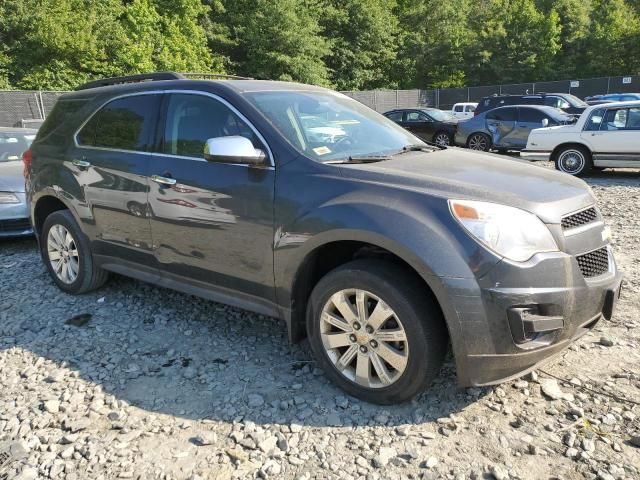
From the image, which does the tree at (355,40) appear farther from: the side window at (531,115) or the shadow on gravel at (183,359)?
the shadow on gravel at (183,359)

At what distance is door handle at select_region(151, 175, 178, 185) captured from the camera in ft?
11.7

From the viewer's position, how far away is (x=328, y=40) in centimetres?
4162

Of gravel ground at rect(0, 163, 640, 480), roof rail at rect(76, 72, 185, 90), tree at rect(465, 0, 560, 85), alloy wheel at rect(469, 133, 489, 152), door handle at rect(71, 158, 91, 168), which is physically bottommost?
gravel ground at rect(0, 163, 640, 480)

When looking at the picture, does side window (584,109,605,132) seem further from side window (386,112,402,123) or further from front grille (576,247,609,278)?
front grille (576,247,609,278)

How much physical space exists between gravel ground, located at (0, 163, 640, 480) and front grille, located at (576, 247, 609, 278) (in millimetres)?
704

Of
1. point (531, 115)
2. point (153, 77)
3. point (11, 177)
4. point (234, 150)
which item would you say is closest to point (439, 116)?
point (531, 115)

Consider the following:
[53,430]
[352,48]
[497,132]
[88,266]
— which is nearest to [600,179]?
[497,132]

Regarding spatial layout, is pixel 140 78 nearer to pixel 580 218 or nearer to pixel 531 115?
pixel 580 218

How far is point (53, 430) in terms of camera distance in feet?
9.41

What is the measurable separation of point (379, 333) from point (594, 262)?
121cm

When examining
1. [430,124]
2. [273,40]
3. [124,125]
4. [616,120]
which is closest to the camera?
[124,125]

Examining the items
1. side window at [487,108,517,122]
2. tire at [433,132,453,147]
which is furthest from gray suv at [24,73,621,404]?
tire at [433,132,453,147]

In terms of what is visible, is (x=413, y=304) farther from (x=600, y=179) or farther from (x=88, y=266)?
(x=600, y=179)

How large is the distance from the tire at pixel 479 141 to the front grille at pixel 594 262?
12.8 m
